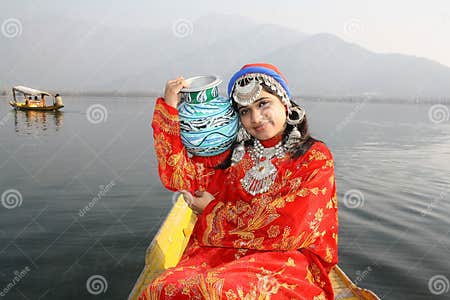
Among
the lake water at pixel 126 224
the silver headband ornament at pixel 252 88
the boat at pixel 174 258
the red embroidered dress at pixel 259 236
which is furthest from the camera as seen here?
the lake water at pixel 126 224

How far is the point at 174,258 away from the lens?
4242 millimetres

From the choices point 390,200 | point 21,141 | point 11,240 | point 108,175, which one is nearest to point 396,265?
point 390,200

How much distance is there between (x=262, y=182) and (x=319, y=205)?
1.38 feet

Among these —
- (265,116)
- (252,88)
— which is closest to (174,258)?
(265,116)

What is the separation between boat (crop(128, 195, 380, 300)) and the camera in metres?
3.35

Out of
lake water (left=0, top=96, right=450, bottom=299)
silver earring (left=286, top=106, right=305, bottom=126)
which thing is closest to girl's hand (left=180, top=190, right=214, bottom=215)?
silver earring (left=286, top=106, right=305, bottom=126)

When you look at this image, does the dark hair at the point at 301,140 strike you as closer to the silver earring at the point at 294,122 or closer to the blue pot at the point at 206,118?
the silver earring at the point at 294,122

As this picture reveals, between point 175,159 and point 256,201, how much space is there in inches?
26.0

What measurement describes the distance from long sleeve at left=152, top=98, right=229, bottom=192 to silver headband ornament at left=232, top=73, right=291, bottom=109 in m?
0.45

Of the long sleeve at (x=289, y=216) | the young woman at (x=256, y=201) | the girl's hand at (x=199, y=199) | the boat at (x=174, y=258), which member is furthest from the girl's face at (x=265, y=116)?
the boat at (x=174, y=258)

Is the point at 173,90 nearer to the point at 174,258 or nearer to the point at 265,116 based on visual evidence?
the point at 265,116

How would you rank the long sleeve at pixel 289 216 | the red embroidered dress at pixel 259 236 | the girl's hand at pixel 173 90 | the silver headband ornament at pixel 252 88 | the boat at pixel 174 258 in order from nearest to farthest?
the red embroidered dress at pixel 259 236
the long sleeve at pixel 289 216
the silver headband ornament at pixel 252 88
the girl's hand at pixel 173 90
the boat at pixel 174 258

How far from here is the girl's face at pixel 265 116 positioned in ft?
7.95

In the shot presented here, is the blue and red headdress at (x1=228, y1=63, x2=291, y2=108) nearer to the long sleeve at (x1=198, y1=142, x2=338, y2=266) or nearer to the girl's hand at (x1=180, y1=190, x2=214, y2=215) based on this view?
the long sleeve at (x1=198, y1=142, x2=338, y2=266)
